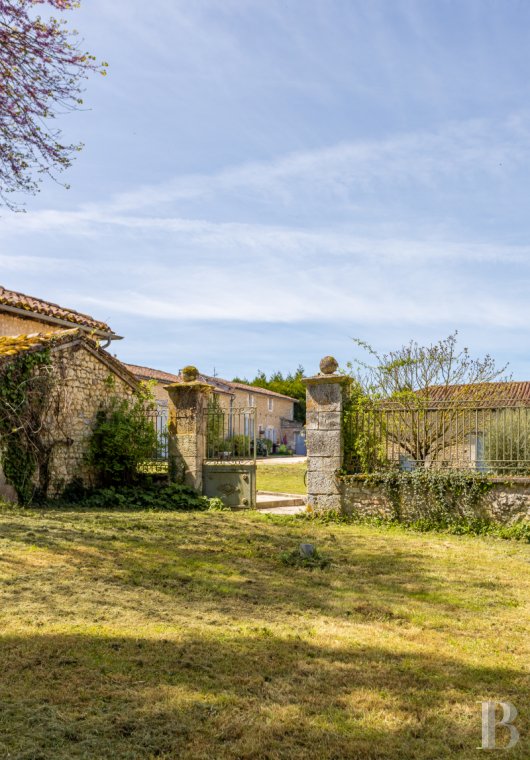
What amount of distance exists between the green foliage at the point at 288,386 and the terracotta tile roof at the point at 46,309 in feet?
121

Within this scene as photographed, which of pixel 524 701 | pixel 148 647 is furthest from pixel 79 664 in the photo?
pixel 524 701

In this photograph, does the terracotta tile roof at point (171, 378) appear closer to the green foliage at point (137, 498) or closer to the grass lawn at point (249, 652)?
the green foliage at point (137, 498)

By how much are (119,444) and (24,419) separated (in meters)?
2.06

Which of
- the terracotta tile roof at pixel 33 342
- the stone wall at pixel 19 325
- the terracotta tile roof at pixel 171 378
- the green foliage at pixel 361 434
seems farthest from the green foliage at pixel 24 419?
the terracotta tile roof at pixel 171 378

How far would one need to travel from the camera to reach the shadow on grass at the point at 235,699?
8.97 ft

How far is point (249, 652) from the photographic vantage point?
3.86m

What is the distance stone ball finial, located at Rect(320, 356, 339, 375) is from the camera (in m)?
10.6

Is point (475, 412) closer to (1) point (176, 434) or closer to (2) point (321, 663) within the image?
(1) point (176, 434)

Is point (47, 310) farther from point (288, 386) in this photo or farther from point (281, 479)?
point (288, 386)

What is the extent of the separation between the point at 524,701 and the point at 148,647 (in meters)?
2.19

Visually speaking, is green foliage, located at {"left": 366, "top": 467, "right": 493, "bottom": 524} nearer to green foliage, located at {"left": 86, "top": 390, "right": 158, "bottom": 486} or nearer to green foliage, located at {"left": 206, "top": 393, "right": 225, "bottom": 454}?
green foliage, located at {"left": 206, "top": 393, "right": 225, "bottom": 454}

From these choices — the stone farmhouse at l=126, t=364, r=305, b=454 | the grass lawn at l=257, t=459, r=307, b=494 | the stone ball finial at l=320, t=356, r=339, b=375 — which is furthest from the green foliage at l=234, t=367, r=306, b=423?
the stone ball finial at l=320, t=356, r=339, b=375

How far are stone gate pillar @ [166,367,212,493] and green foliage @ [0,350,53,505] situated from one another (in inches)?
93.4

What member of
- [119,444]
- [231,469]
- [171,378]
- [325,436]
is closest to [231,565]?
[325,436]
